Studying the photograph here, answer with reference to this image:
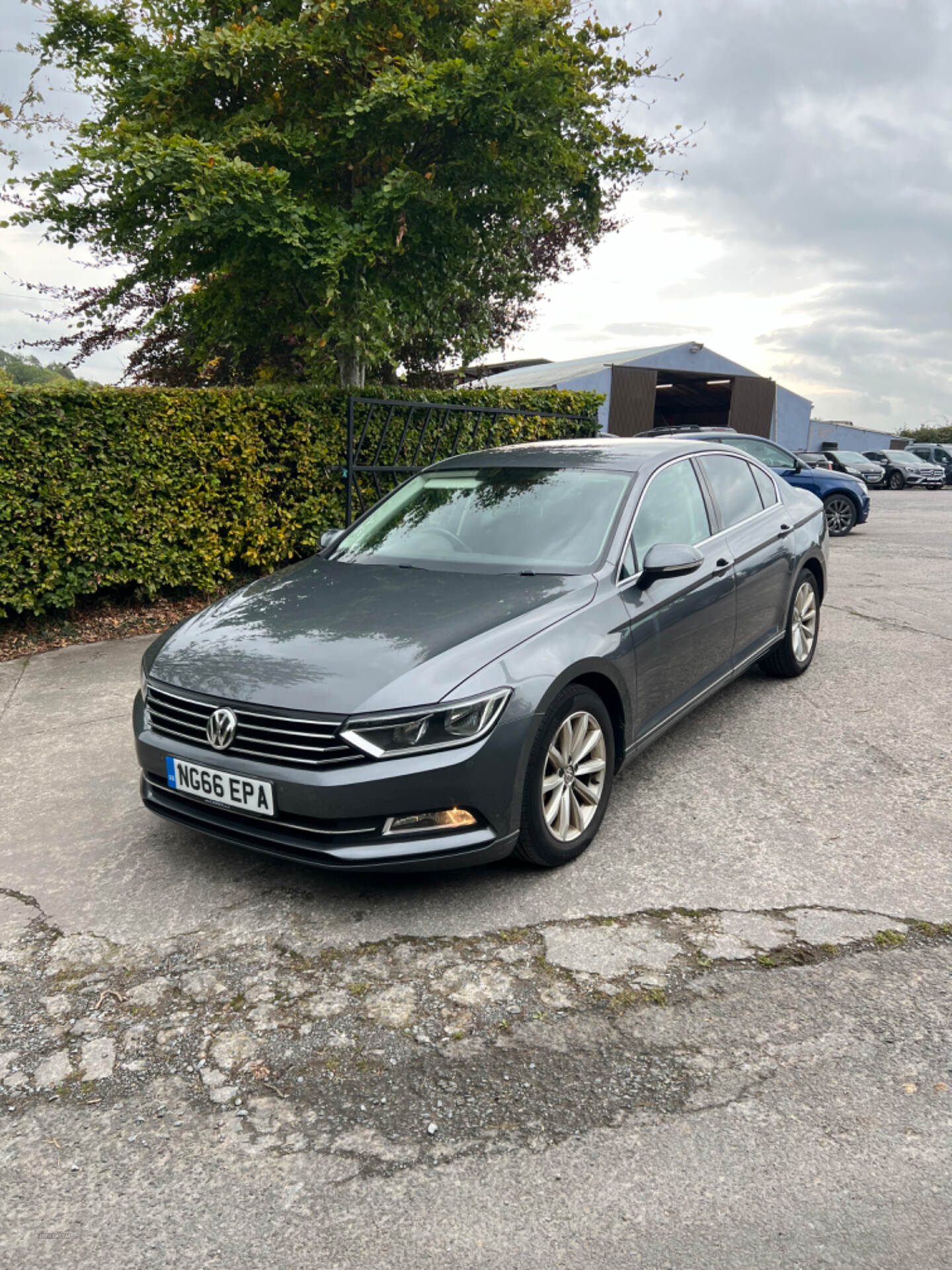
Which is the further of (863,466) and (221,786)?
(863,466)

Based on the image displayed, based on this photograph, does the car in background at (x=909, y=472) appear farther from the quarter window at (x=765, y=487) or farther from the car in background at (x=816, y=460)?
the quarter window at (x=765, y=487)

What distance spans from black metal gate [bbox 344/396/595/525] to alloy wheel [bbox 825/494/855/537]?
707cm

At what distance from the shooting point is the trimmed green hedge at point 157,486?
709 centimetres

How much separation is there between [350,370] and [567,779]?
8.58 m

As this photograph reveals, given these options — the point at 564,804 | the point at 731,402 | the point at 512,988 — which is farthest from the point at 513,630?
the point at 731,402

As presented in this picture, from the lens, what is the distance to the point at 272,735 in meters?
3.12

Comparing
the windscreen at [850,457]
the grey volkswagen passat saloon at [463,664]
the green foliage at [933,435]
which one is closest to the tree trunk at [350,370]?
the grey volkswagen passat saloon at [463,664]

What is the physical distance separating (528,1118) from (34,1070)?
1.32 meters

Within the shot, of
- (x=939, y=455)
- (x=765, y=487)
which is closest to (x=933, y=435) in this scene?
(x=939, y=455)

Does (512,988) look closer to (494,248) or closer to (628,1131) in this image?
(628,1131)

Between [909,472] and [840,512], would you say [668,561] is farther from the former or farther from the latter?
[909,472]

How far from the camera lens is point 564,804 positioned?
3.49m

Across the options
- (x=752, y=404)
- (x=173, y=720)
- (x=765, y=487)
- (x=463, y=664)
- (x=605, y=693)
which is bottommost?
(x=173, y=720)

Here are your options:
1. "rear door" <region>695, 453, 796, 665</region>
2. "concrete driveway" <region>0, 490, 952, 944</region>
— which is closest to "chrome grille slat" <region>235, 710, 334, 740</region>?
"concrete driveway" <region>0, 490, 952, 944</region>
